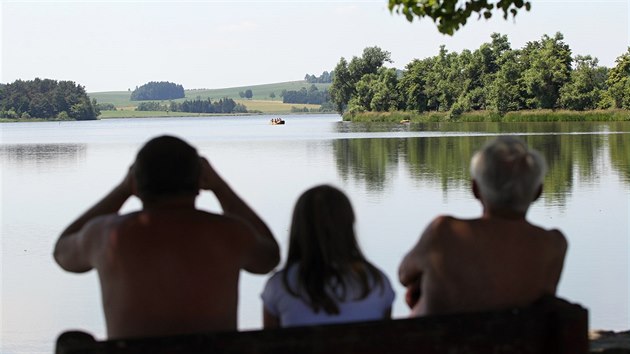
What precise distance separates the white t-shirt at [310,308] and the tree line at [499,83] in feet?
244

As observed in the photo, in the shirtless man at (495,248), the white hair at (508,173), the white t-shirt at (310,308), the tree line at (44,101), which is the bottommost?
the tree line at (44,101)

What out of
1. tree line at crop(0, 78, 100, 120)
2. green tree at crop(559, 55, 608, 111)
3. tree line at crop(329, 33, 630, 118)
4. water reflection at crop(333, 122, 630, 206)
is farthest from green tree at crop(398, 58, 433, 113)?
tree line at crop(0, 78, 100, 120)

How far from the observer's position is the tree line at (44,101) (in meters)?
179

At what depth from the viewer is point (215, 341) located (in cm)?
256

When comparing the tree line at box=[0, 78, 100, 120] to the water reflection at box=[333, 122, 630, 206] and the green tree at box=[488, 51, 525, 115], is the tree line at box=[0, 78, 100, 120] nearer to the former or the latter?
the green tree at box=[488, 51, 525, 115]

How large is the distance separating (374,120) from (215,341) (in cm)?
10631

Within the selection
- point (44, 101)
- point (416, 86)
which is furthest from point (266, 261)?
point (44, 101)

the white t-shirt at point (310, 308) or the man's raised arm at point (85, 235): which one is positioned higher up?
the man's raised arm at point (85, 235)

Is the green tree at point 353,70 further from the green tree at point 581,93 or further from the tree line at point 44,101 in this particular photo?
the tree line at point 44,101

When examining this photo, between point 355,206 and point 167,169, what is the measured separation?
1037 centimetres

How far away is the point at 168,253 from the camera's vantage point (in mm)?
2900

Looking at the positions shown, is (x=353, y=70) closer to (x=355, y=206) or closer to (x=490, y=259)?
(x=355, y=206)

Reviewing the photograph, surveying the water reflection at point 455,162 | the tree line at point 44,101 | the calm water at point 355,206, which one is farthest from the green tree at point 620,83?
the tree line at point 44,101

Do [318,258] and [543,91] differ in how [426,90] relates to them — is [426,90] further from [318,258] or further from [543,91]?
[318,258]
